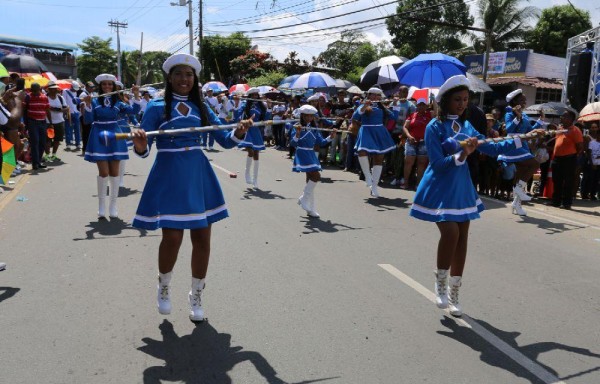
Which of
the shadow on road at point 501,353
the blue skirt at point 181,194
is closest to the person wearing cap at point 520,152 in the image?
the shadow on road at point 501,353

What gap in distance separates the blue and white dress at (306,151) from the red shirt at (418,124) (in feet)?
9.34

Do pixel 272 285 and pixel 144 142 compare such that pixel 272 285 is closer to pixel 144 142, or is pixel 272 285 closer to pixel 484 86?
pixel 144 142

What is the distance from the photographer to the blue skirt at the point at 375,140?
11.1 m

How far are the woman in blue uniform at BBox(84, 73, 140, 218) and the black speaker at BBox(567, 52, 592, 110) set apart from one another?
35.9 feet

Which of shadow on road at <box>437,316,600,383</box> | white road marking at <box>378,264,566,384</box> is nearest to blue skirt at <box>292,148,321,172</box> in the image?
white road marking at <box>378,264,566,384</box>

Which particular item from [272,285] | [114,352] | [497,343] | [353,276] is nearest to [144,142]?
[114,352]

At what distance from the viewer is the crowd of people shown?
4453 mm

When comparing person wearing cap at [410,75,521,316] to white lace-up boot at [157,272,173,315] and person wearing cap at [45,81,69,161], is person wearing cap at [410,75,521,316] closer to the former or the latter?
white lace-up boot at [157,272,173,315]

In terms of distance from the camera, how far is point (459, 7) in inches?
1658

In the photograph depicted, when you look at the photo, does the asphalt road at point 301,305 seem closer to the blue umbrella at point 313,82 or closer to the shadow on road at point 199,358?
the shadow on road at point 199,358

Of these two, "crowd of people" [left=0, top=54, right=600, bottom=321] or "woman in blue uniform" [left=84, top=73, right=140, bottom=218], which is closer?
"crowd of people" [left=0, top=54, right=600, bottom=321]

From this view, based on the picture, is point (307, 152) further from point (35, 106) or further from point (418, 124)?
point (35, 106)

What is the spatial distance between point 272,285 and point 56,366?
7.16 ft

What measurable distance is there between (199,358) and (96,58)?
79630 millimetres
